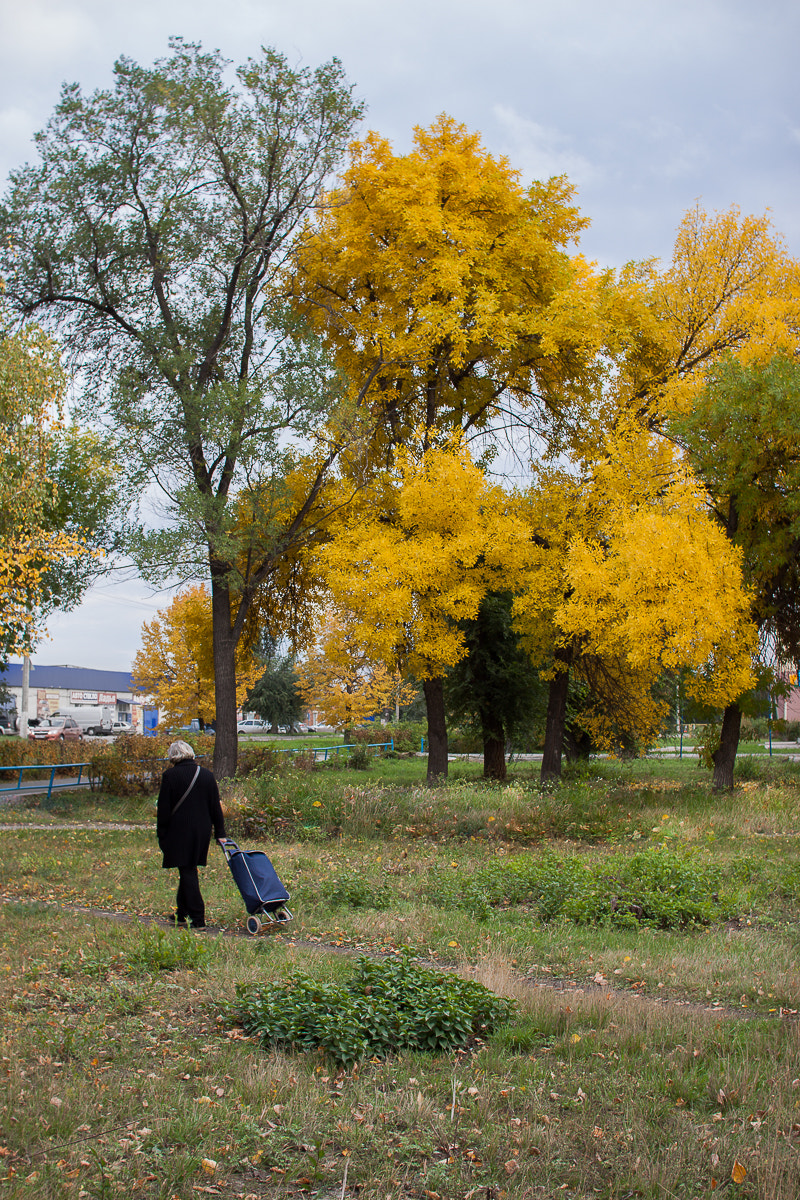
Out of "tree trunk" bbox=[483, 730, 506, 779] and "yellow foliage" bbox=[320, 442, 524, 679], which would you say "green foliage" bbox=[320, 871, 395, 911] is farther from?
"tree trunk" bbox=[483, 730, 506, 779]

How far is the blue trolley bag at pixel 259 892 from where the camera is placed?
26.1 feet

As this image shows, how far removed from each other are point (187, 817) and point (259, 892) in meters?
0.93

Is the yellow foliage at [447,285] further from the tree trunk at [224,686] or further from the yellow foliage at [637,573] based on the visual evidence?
the tree trunk at [224,686]

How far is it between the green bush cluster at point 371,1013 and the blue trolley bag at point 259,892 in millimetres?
2225

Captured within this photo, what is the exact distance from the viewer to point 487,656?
23047 millimetres

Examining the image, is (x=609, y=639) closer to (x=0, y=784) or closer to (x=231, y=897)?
(x=231, y=897)

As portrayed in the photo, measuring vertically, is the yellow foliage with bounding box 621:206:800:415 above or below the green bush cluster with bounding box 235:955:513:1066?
above

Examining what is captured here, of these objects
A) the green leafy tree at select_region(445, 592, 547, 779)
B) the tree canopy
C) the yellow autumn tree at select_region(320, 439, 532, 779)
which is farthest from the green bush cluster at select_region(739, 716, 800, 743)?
the tree canopy

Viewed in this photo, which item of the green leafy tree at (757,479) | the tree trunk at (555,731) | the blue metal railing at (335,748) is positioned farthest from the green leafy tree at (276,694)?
the green leafy tree at (757,479)

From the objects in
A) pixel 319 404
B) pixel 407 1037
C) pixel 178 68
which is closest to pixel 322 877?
pixel 407 1037

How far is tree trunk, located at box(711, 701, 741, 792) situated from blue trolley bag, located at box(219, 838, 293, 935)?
44.5 ft

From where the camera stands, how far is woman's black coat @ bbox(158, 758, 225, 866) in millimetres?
8078

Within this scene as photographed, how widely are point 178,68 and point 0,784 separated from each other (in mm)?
19278

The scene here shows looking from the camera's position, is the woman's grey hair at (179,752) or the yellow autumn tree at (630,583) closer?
the woman's grey hair at (179,752)
